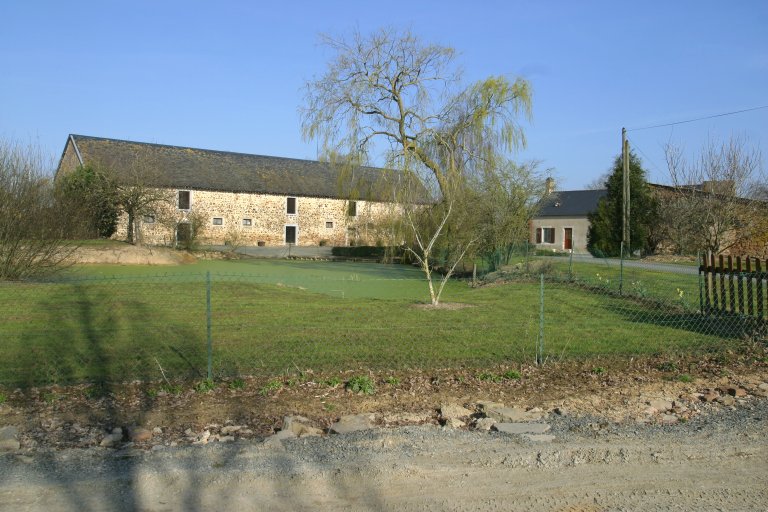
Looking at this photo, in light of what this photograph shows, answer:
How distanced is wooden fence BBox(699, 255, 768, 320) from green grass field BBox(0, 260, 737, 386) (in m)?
0.51

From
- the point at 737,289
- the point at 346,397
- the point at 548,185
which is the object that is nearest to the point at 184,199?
the point at 548,185

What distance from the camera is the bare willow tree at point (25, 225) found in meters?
16.3

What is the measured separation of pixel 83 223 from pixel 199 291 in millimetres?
7526

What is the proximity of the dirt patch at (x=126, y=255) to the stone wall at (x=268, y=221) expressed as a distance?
10994 millimetres

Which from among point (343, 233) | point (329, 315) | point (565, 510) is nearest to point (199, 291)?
point (329, 315)

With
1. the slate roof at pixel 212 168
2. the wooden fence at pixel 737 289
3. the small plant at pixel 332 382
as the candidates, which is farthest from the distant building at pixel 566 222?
the small plant at pixel 332 382

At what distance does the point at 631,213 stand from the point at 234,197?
90.7ft

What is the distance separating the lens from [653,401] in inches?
261

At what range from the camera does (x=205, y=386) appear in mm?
7051

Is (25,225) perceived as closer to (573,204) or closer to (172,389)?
(172,389)

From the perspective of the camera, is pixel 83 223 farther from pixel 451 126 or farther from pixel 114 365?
pixel 114 365

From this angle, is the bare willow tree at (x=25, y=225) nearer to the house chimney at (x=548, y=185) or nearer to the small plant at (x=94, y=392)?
the small plant at (x=94, y=392)

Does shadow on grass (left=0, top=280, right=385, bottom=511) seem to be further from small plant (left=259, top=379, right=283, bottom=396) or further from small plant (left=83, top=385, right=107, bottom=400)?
small plant (left=259, top=379, right=283, bottom=396)

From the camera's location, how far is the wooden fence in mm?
10617
